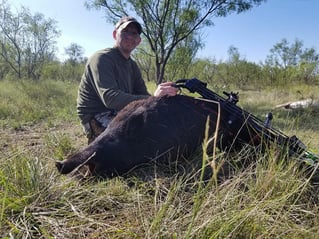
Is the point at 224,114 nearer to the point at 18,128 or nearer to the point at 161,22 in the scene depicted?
the point at 18,128

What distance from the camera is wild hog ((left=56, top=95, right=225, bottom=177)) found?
1509 mm

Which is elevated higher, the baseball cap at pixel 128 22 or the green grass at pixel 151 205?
the baseball cap at pixel 128 22

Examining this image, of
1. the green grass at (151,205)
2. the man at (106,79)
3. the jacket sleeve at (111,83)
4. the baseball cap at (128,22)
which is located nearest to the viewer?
the green grass at (151,205)

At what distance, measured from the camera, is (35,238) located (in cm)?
100

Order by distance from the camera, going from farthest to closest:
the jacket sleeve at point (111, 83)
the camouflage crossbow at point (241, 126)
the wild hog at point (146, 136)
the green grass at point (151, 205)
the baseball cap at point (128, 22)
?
the baseball cap at point (128, 22)
the jacket sleeve at point (111, 83)
the camouflage crossbow at point (241, 126)
the wild hog at point (146, 136)
the green grass at point (151, 205)

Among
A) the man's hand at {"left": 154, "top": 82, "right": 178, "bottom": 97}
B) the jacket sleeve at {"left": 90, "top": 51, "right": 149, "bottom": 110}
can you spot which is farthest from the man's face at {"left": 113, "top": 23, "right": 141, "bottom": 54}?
the man's hand at {"left": 154, "top": 82, "right": 178, "bottom": 97}

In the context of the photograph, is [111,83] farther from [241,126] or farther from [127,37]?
[241,126]

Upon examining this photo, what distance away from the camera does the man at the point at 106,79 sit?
2330 millimetres

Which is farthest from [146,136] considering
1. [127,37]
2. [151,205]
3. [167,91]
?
[127,37]

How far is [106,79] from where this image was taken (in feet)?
7.64

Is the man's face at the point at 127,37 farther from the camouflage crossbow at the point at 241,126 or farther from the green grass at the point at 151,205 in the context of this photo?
the green grass at the point at 151,205

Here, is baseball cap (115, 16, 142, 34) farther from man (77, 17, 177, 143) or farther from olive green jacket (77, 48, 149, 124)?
olive green jacket (77, 48, 149, 124)

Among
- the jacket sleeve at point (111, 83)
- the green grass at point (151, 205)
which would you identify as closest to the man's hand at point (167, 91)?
the jacket sleeve at point (111, 83)

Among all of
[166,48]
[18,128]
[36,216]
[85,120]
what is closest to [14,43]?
[166,48]
